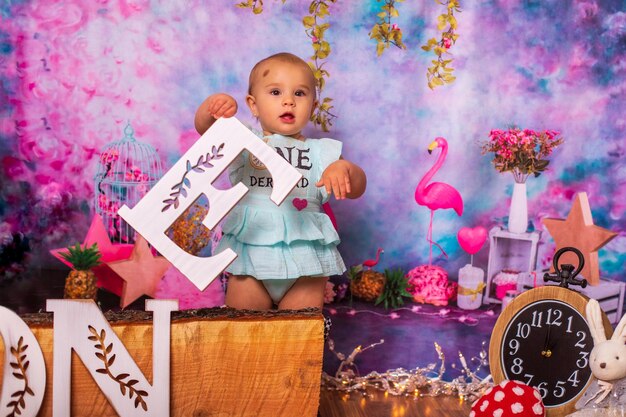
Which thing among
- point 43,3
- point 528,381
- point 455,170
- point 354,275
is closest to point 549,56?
point 455,170

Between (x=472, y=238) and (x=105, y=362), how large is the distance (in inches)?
70.3

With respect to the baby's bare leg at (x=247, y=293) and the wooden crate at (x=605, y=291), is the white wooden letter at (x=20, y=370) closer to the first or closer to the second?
the baby's bare leg at (x=247, y=293)

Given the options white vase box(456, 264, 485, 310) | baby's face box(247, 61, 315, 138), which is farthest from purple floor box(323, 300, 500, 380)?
baby's face box(247, 61, 315, 138)

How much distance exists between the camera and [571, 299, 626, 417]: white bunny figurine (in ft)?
5.15

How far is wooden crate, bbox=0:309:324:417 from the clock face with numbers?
0.51 meters

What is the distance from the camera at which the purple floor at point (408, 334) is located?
2.40 metres

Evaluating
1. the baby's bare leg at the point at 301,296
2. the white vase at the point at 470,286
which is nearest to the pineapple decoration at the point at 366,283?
the white vase at the point at 470,286

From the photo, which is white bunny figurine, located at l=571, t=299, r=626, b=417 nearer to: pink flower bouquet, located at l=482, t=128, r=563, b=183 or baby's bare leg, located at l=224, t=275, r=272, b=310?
baby's bare leg, located at l=224, t=275, r=272, b=310

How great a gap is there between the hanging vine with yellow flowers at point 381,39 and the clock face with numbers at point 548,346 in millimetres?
1208

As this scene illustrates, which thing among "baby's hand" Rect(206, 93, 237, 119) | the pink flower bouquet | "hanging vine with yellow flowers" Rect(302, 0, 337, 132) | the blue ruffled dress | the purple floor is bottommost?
the purple floor

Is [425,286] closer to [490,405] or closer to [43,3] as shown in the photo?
[490,405]

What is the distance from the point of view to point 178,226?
9.04ft

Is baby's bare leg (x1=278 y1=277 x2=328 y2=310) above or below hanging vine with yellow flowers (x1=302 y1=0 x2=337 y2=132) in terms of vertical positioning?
below

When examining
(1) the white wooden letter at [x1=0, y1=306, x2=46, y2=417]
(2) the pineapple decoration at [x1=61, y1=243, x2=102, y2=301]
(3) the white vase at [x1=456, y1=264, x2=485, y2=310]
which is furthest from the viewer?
(3) the white vase at [x1=456, y1=264, x2=485, y2=310]
